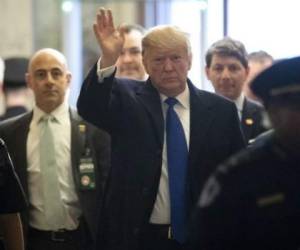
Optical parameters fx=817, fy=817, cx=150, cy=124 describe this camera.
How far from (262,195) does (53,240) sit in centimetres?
240

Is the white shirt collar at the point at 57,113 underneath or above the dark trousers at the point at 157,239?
above

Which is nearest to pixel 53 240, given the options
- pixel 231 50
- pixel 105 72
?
pixel 105 72

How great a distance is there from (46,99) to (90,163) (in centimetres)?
48

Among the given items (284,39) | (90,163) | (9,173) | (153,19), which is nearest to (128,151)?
(9,173)

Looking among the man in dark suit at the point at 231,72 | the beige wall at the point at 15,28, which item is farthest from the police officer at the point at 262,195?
the beige wall at the point at 15,28

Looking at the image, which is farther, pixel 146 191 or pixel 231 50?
pixel 231 50

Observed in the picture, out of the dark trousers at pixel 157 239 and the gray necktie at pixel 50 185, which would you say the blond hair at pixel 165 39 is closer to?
the dark trousers at pixel 157 239

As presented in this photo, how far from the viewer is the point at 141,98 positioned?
11.9ft

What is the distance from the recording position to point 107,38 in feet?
11.3

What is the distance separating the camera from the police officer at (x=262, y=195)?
6.72 ft

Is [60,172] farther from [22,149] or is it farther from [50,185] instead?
[22,149]

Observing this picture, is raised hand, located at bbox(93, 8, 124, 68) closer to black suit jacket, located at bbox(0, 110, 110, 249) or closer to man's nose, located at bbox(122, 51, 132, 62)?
black suit jacket, located at bbox(0, 110, 110, 249)

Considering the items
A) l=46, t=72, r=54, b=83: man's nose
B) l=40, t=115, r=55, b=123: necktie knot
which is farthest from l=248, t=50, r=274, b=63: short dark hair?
l=40, t=115, r=55, b=123: necktie knot

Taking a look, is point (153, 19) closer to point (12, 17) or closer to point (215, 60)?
point (12, 17)
